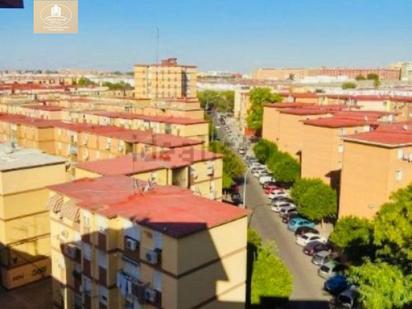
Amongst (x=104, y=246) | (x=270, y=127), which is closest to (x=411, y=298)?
(x=104, y=246)

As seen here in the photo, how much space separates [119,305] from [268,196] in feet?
65.8

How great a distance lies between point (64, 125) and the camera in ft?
106

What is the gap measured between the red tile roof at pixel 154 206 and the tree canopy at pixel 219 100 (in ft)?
217

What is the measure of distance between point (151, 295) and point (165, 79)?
6387 cm

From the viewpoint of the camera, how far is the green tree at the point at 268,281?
1461 cm

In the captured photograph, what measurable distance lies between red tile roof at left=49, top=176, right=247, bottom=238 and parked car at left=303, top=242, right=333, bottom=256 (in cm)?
963

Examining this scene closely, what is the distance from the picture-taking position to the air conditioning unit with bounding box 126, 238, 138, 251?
1177 cm

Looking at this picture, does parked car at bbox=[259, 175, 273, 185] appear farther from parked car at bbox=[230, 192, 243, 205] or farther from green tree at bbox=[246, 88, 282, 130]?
green tree at bbox=[246, 88, 282, 130]

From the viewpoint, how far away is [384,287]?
1216cm

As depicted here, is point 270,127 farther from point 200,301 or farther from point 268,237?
point 200,301

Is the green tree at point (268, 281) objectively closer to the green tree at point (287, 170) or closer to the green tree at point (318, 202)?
the green tree at point (318, 202)

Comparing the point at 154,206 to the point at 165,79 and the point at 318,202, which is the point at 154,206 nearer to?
the point at 318,202

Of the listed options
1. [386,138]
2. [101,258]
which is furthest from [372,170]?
[101,258]

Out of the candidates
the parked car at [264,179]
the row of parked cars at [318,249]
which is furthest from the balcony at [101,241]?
the parked car at [264,179]
